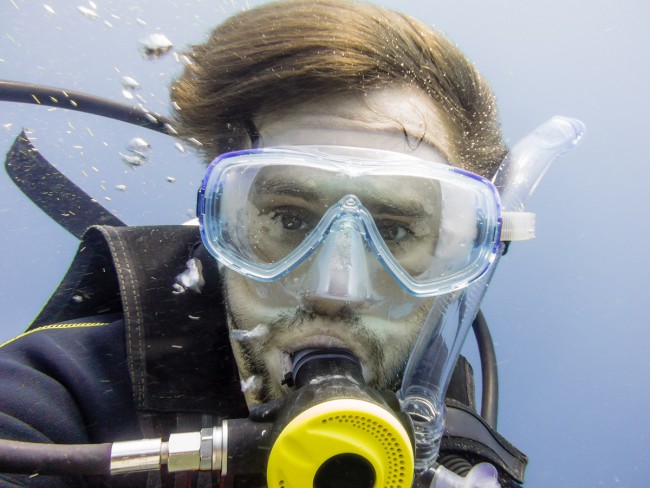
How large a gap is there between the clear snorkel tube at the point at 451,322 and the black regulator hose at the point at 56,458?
108 centimetres

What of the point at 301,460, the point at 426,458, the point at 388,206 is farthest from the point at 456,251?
the point at 301,460

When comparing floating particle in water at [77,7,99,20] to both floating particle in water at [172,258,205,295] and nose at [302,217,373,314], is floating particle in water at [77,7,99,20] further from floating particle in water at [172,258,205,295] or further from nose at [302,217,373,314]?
nose at [302,217,373,314]

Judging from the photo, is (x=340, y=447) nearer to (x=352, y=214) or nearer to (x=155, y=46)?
(x=352, y=214)

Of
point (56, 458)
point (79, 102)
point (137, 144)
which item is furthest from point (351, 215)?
point (137, 144)

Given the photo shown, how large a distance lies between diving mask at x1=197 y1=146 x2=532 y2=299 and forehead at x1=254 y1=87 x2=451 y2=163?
Result: 0.10 meters

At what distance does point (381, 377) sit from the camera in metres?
1.89

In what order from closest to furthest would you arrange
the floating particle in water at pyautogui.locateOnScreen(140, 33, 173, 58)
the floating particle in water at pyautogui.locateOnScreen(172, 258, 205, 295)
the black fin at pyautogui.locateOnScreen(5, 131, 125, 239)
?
the floating particle in water at pyautogui.locateOnScreen(172, 258, 205, 295), the black fin at pyautogui.locateOnScreen(5, 131, 125, 239), the floating particle in water at pyautogui.locateOnScreen(140, 33, 173, 58)

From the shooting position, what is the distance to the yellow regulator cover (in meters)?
1.26

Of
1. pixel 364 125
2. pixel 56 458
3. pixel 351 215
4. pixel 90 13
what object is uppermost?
pixel 90 13

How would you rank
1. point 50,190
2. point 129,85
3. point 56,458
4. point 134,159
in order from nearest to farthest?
point 56,458, point 50,190, point 134,159, point 129,85

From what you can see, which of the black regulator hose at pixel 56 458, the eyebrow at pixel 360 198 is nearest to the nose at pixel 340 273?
the eyebrow at pixel 360 198

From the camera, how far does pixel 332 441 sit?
126 centimetres

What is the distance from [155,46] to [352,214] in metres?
3.27

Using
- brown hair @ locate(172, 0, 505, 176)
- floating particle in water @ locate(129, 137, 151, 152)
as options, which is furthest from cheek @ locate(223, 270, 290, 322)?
floating particle in water @ locate(129, 137, 151, 152)
